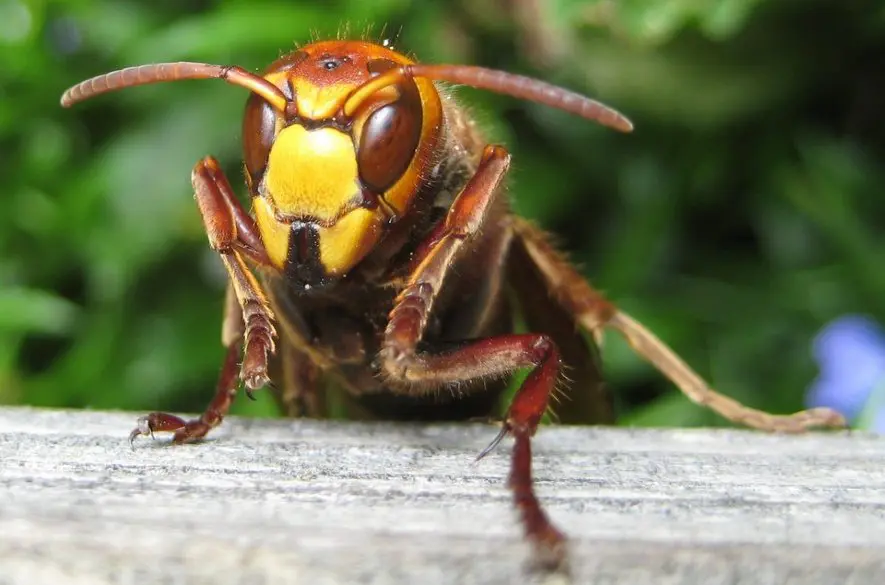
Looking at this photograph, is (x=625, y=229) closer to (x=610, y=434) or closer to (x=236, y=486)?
(x=610, y=434)

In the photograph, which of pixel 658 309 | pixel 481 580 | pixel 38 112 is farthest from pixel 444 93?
pixel 38 112

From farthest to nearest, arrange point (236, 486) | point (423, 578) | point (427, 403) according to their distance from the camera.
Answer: point (427, 403) < point (236, 486) < point (423, 578)

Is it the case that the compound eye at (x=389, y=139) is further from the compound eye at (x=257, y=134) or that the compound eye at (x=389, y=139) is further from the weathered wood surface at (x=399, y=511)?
the weathered wood surface at (x=399, y=511)

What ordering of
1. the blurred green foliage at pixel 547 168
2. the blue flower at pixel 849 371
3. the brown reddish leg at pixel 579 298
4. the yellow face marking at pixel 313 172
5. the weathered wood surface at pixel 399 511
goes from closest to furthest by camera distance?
1. the weathered wood surface at pixel 399 511
2. the yellow face marking at pixel 313 172
3. the brown reddish leg at pixel 579 298
4. the blue flower at pixel 849 371
5. the blurred green foliage at pixel 547 168

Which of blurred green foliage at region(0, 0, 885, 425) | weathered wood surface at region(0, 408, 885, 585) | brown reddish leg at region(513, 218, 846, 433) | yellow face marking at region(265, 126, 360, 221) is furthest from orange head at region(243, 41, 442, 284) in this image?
blurred green foliage at region(0, 0, 885, 425)

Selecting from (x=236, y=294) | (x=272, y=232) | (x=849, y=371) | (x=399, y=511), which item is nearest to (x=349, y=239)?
(x=272, y=232)

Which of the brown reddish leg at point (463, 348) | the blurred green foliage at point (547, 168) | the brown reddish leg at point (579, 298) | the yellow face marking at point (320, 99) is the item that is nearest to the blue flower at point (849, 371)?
the blurred green foliage at point (547, 168)

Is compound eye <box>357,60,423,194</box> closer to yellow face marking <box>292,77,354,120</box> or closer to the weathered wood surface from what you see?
Answer: yellow face marking <box>292,77,354,120</box>
